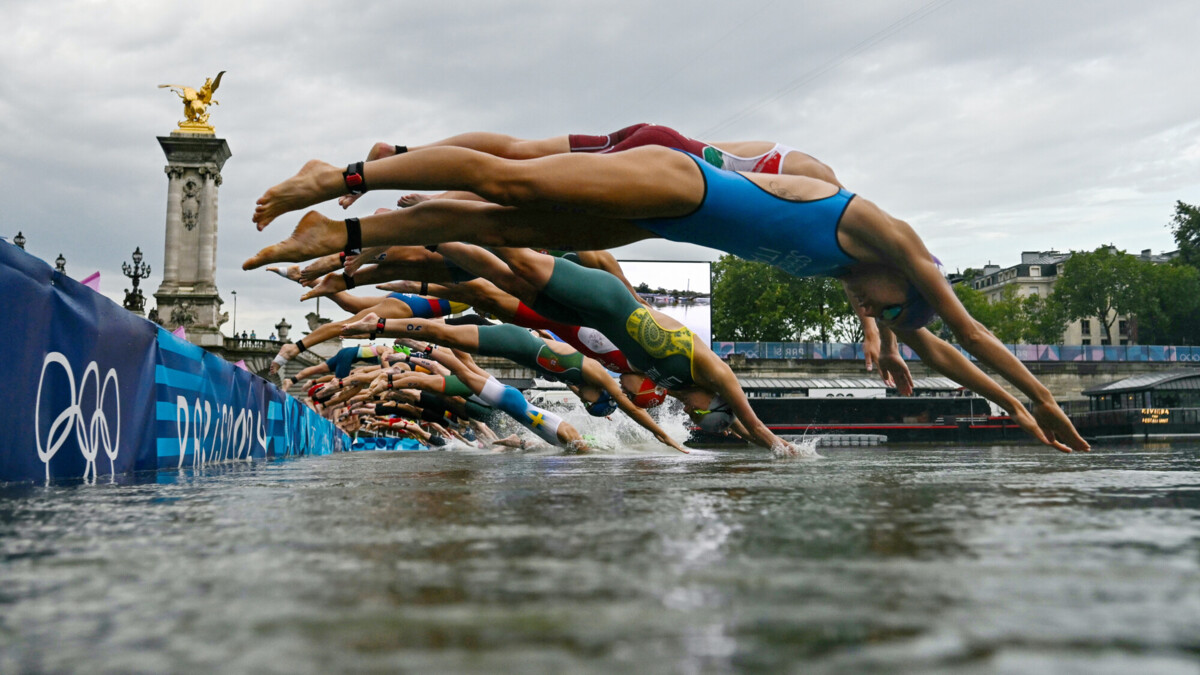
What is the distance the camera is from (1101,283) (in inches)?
2662

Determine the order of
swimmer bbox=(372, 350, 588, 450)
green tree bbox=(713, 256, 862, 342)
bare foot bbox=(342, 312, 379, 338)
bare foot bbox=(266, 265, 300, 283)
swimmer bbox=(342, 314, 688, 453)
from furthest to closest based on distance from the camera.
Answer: green tree bbox=(713, 256, 862, 342) < swimmer bbox=(372, 350, 588, 450) < swimmer bbox=(342, 314, 688, 453) < bare foot bbox=(342, 312, 379, 338) < bare foot bbox=(266, 265, 300, 283)

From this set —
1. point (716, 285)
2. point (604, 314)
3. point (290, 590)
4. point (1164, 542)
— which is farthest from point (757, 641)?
point (716, 285)

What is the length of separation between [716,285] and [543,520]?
66.6 m

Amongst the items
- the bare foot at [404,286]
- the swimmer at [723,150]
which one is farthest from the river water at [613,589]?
the bare foot at [404,286]

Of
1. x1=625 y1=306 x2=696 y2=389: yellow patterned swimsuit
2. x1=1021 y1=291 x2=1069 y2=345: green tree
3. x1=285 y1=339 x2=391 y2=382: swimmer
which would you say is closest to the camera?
x1=625 y1=306 x2=696 y2=389: yellow patterned swimsuit

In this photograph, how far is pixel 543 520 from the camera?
1.91m

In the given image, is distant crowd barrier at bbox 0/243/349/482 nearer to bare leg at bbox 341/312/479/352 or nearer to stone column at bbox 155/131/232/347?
bare leg at bbox 341/312/479/352

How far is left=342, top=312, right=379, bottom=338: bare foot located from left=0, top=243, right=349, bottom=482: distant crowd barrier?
2.83 metres

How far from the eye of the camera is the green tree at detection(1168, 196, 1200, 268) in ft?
216

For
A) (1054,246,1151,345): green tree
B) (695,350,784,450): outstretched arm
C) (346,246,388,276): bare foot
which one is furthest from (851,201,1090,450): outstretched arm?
(1054,246,1151,345): green tree

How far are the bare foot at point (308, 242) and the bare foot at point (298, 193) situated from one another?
22cm

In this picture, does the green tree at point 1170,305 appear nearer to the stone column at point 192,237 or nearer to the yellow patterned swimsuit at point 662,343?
the stone column at point 192,237

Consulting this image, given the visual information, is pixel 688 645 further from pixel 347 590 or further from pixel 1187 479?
pixel 1187 479

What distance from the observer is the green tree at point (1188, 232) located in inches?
2589
